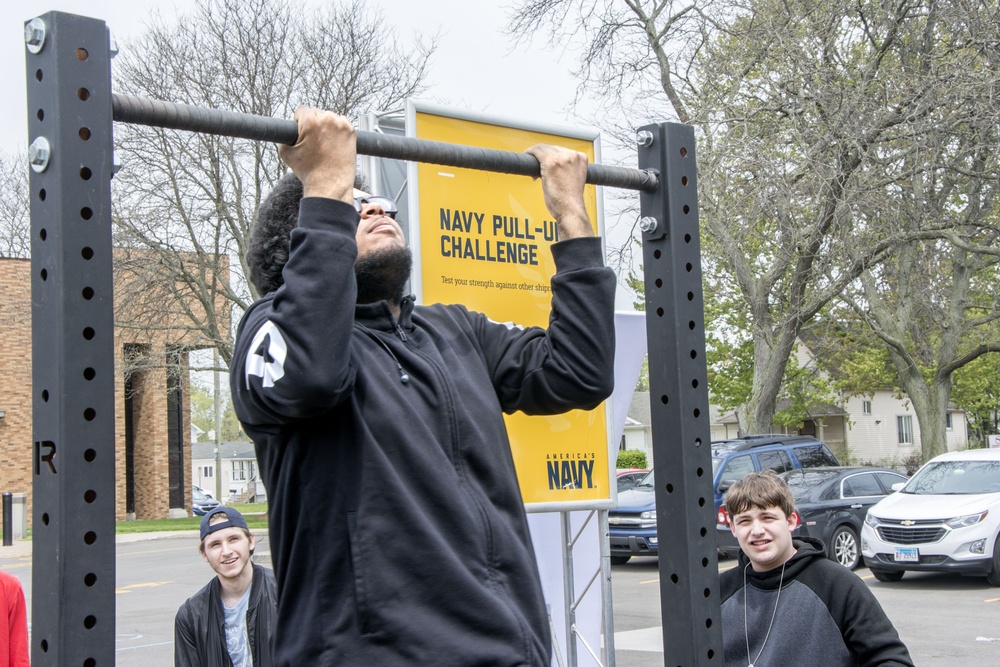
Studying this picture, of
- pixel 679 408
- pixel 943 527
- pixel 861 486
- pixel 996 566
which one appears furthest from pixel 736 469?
pixel 679 408

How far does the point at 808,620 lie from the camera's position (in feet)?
10.9

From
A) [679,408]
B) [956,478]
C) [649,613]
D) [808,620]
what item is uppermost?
[679,408]

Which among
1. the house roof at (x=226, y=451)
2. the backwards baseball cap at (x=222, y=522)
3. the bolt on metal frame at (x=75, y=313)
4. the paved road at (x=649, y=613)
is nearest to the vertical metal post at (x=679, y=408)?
the bolt on metal frame at (x=75, y=313)

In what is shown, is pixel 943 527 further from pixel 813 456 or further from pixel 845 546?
pixel 813 456

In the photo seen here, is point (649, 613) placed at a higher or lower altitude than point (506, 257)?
lower

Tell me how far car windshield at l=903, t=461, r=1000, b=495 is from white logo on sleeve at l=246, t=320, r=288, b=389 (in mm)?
13872

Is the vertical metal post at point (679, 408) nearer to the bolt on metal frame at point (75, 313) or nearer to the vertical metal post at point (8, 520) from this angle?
the bolt on metal frame at point (75, 313)

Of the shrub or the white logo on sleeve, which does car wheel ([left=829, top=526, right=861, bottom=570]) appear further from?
the shrub

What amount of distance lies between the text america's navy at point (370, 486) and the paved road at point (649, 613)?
775 cm

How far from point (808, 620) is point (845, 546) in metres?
13.0

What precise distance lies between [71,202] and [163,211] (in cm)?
2121

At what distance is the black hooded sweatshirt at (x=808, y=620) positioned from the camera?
3.22 meters

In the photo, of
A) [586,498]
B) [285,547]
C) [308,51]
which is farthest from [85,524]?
[308,51]

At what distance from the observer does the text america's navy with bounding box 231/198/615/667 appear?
1713 millimetres
